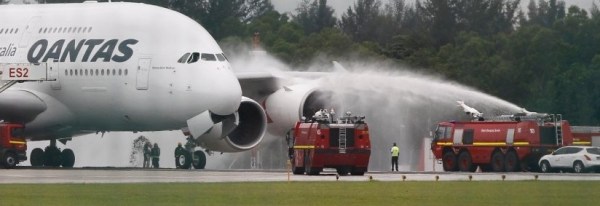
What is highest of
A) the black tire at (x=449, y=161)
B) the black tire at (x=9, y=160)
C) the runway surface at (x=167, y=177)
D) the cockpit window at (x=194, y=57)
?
the cockpit window at (x=194, y=57)

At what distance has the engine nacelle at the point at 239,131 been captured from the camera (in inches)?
2446

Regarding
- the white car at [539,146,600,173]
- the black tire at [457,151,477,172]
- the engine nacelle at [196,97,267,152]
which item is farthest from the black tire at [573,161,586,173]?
the engine nacelle at [196,97,267,152]

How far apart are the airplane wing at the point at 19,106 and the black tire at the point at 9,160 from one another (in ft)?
7.83

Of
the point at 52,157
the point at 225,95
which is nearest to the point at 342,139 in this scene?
the point at 225,95

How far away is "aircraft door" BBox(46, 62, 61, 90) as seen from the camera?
62.8 meters

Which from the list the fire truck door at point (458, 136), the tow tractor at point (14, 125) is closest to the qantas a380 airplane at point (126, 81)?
the tow tractor at point (14, 125)

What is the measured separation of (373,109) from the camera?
68.4 m

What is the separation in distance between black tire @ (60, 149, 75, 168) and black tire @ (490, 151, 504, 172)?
1479 centimetres

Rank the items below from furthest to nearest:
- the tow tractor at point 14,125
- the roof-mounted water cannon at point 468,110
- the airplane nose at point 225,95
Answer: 1. the roof-mounted water cannon at point 468,110
2. the tow tractor at point 14,125
3. the airplane nose at point 225,95

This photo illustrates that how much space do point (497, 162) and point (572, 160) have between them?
2.64 m

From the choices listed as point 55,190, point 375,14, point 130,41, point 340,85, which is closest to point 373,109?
point 340,85

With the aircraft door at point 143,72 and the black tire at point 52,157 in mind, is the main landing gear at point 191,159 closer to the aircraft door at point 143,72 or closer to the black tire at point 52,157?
the black tire at point 52,157

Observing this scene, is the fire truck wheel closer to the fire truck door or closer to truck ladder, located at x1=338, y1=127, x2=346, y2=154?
truck ladder, located at x1=338, y1=127, x2=346, y2=154

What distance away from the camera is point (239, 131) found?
6406 centimetres
